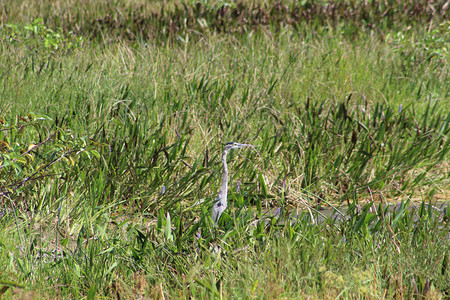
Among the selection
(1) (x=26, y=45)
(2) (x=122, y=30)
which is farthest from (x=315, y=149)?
(2) (x=122, y=30)

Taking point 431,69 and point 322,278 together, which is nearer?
point 322,278

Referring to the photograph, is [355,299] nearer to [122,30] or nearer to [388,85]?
[388,85]

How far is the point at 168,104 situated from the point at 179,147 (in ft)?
2.24

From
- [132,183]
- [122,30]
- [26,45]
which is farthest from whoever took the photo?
[122,30]

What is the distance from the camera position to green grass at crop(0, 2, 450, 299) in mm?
2512

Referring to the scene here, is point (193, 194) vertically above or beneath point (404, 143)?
beneath

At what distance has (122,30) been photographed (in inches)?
286

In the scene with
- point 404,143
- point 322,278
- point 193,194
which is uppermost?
point 322,278

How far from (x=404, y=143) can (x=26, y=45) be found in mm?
4163

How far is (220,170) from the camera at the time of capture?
3.97 metres

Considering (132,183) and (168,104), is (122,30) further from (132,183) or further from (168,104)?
(132,183)

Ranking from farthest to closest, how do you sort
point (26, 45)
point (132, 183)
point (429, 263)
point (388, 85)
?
point (26, 45) → point (388, 85) → point (132, 183) → point (429, 263)

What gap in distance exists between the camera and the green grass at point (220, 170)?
2512 millimetres

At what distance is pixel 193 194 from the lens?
12.8 feet
